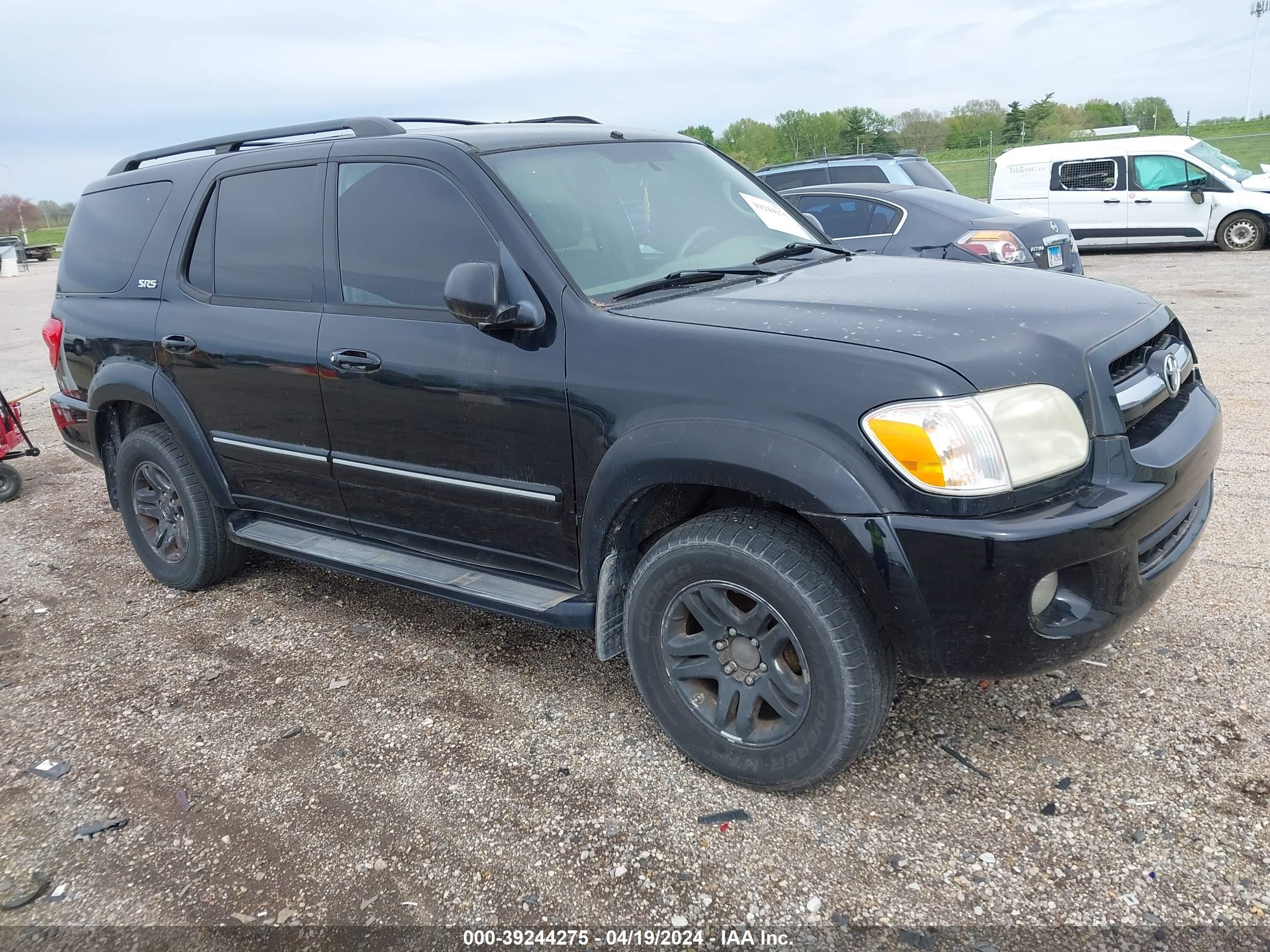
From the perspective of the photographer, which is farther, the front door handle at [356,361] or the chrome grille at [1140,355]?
the front door handle at [356,361]

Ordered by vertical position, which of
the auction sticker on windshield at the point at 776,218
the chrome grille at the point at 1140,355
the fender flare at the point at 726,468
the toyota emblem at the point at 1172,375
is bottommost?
the fender flare at the point at 726,468

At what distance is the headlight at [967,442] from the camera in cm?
228

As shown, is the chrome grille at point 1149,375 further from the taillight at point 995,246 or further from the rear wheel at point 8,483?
the rear wheel at point 8,483

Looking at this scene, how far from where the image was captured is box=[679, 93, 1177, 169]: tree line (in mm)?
36750

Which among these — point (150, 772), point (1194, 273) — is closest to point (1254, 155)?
point (1194, 273)

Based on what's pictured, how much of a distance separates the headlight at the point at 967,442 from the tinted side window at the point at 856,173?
9.51 m

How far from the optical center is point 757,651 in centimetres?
266

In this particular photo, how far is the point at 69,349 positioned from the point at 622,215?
304 centimetres

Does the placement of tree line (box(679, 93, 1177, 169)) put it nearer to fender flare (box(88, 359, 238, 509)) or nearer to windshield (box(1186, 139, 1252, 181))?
windshield (box(1186, 139, 1252, 181))

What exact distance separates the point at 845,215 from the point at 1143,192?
1011 centimetres

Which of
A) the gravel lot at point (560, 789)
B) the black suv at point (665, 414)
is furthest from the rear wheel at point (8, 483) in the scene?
the black suv at point (665, 414)

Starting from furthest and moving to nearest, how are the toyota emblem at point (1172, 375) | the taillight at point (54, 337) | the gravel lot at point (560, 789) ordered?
the taillight at point (54, 337), the toyota emblem at point (1172, 375), the gravel lot at point (560, 789)

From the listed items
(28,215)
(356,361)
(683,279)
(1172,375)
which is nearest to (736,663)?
(683,279)

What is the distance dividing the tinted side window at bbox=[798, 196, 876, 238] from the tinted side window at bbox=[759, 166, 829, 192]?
372 cm
